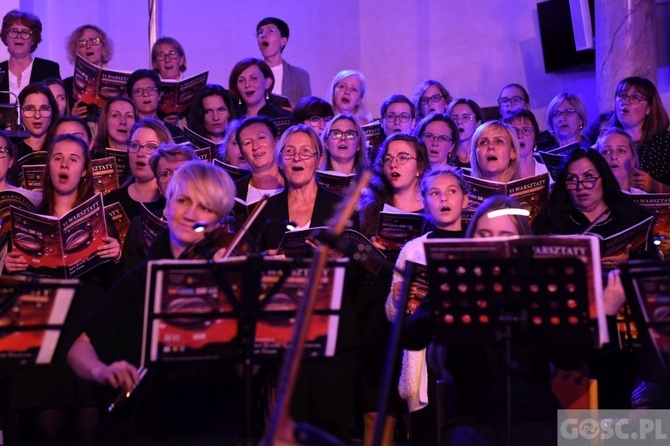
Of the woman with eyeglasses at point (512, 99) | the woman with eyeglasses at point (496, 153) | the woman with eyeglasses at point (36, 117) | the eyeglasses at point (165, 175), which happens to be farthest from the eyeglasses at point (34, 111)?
the woman with eyeglasses at point (512, 99)

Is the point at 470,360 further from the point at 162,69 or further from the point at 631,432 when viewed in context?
the point at 162,69

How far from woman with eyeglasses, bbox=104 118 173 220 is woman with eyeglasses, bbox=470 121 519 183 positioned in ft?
5.63

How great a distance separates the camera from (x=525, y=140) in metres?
6.26

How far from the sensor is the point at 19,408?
15.0ft

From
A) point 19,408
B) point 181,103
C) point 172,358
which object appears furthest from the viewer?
point 181,103

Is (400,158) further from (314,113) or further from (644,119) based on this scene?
(644,119)

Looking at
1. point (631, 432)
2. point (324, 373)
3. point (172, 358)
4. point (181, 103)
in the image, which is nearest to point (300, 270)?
point (172, 358)

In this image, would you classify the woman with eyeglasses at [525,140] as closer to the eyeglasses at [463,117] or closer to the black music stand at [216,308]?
the eyeglasses at [463,117]

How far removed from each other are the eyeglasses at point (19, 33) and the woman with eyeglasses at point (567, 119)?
3624 millimetres

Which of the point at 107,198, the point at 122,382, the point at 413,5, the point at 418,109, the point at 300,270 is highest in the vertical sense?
the point at 413,5

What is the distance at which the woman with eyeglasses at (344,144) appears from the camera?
5.96m

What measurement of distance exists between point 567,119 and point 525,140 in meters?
0.84

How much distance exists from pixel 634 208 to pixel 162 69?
11.9 ft

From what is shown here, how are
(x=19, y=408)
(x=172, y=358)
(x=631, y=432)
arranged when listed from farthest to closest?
(x=19, y=408)
(x=631, y=432)
(x=172, y=358)
